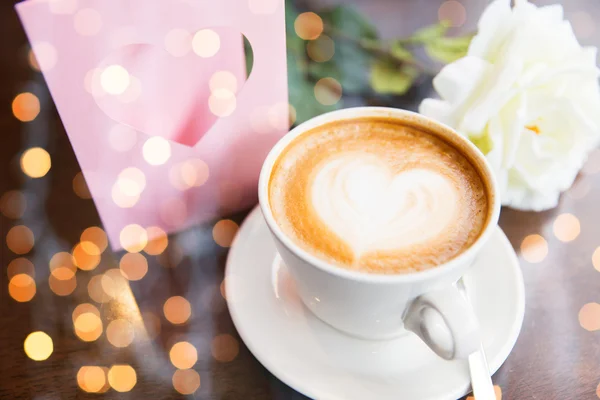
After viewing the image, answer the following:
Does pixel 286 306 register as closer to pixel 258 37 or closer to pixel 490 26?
pixel 258 37

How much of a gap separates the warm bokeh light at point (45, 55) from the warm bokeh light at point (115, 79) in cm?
5

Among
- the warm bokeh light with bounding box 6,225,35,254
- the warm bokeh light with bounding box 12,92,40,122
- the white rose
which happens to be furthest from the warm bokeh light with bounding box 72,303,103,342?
the white rose

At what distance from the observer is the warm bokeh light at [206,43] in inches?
21.4

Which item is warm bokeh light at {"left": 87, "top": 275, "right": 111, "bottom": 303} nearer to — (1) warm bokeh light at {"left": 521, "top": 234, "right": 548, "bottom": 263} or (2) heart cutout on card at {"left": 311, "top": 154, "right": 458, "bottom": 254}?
(2) heart cutout on card at {"left": 311, "top": 154, "right": 458, "bottom": 254}

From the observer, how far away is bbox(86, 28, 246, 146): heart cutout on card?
1.73 feet

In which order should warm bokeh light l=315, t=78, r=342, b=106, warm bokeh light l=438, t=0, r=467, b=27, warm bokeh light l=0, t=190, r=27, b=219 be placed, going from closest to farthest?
warm bokeh light l=0, t=190, r=27, b=219 < warm bokeh light l=315, t=78, r=342, b=106 < warm bokeh light l=438, t=0, r=467, b=27

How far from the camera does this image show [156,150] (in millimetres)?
579

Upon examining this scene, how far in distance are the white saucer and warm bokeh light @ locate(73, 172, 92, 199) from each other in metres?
0.21

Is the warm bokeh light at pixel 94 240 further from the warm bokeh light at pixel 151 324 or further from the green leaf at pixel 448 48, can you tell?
the green leaf at pixel 448 48

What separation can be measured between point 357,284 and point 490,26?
0.38 m

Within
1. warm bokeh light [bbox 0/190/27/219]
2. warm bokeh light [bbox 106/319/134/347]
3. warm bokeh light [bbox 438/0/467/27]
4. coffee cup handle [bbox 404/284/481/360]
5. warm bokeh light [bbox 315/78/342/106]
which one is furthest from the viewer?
warm bokeh light [bbox 438/0/467/27]

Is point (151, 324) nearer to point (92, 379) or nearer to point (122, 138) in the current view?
point (92, 379)

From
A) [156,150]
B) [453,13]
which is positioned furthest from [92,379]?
[453,13]

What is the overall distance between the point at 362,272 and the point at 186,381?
0.21 meters
